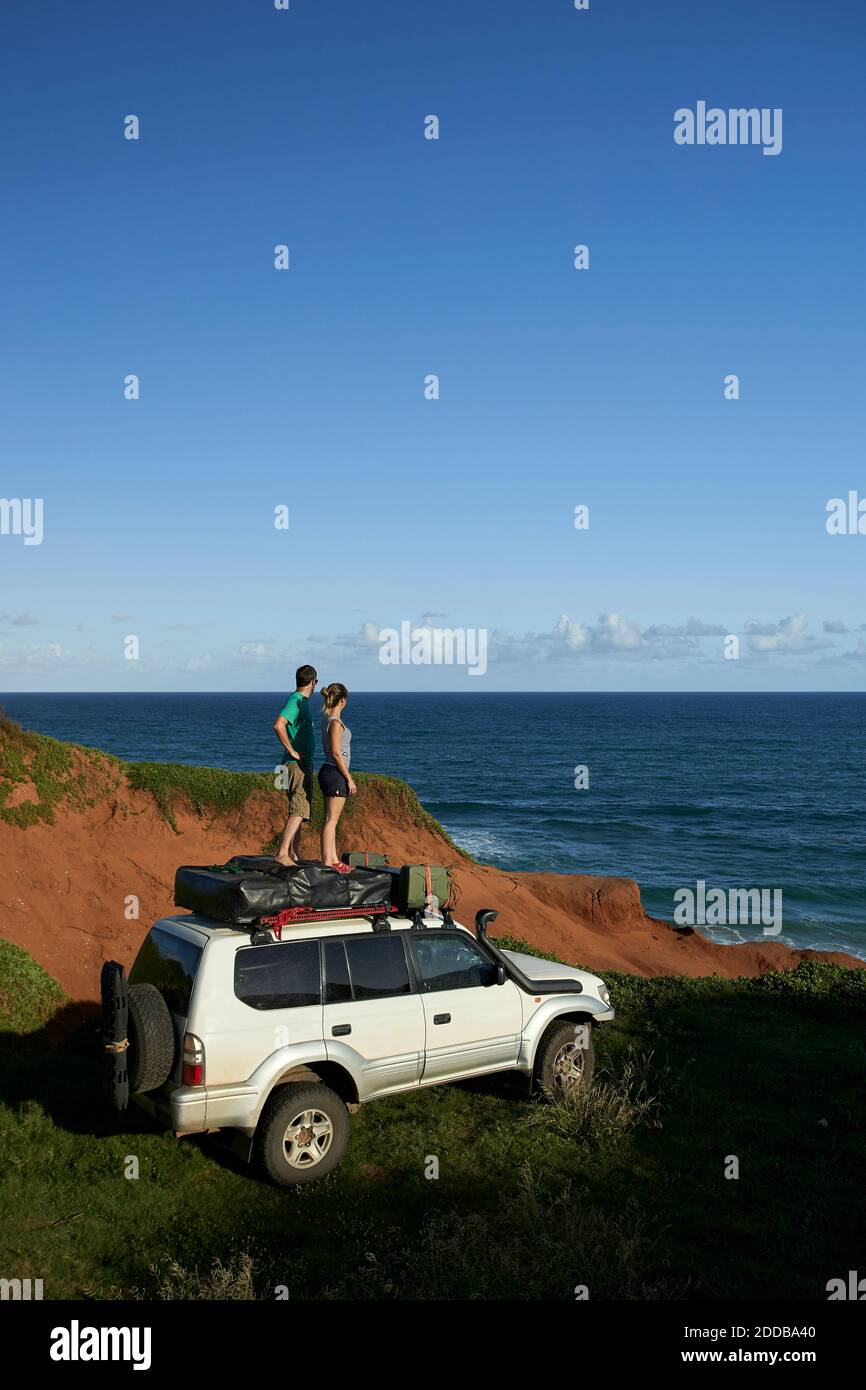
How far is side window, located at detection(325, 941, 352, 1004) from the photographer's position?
787 cm

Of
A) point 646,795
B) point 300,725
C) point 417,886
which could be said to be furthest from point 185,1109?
point 646,795

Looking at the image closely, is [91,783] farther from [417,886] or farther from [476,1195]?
[476,1195]

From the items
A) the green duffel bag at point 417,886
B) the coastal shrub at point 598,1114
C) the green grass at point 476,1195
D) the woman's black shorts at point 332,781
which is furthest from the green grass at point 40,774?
the coastal shrub at point 598,1114

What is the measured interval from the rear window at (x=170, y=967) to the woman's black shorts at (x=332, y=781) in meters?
3.16

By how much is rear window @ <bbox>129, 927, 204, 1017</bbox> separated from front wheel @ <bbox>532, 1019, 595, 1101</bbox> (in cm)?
380

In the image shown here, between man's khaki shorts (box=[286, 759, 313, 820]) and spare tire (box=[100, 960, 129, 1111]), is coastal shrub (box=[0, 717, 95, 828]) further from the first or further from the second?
spare tire (box=[100, 960, 129, 1111])

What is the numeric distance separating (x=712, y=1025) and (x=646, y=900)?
67.1ft

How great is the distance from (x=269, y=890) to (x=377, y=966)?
4.23 feet

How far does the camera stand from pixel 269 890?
7.78m

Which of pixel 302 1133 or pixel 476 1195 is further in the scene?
pixel 302 1133

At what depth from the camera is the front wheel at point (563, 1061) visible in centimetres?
911

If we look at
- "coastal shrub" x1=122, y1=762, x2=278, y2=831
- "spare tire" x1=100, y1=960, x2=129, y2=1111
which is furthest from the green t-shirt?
"coastal shrub" x1=122, y1=762, x2=278, y2=831

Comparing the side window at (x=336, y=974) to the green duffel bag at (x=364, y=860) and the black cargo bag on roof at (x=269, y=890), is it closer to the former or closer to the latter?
the black cargo bag on roof at (x=269, y=890)
